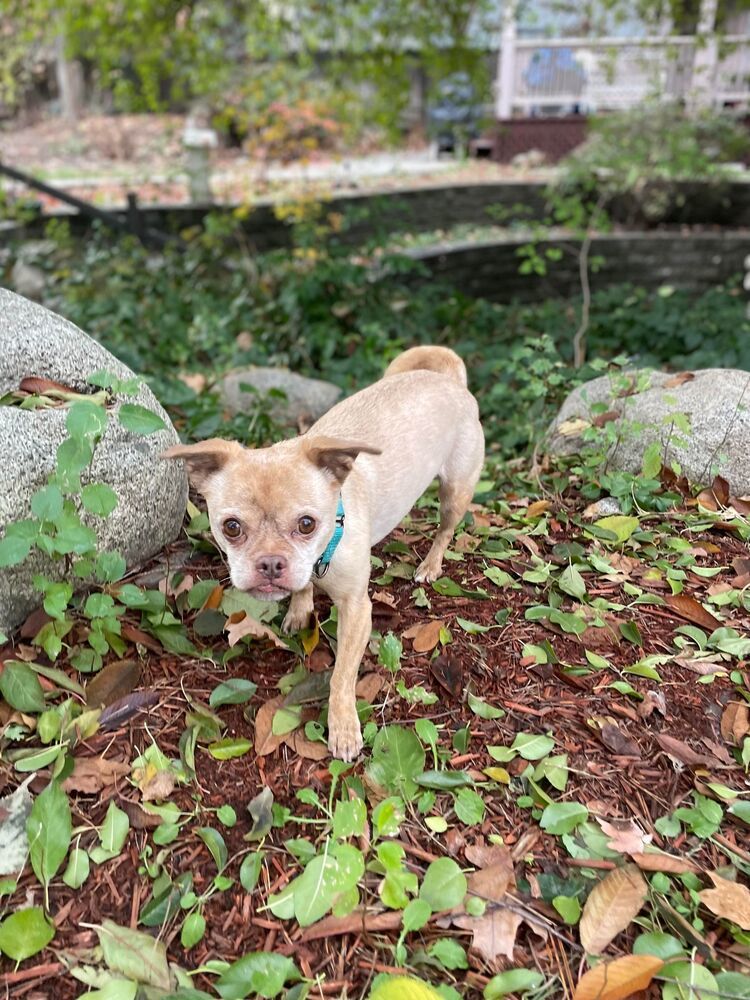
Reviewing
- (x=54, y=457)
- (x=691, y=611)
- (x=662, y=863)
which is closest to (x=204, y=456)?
(x=54, y=457)

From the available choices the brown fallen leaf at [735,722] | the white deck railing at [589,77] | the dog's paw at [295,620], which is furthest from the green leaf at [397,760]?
the white deck railing at [589,77]

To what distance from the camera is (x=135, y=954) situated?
1927 millimetres

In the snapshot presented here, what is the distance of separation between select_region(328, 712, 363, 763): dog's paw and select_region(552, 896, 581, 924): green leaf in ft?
2.41

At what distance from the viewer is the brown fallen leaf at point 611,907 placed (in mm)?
2008

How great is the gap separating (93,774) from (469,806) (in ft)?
3.79

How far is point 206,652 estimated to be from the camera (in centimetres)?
285

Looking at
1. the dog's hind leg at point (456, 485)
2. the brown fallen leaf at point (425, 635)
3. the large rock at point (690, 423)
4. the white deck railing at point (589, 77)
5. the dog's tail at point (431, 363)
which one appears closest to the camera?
the brown fallen leaf at point (425, 635)

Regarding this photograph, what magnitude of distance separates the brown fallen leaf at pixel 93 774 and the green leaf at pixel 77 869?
0.63ft

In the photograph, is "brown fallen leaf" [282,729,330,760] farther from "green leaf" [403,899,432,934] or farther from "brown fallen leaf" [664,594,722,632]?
"brown fallen leaf" [664,594,722,632]

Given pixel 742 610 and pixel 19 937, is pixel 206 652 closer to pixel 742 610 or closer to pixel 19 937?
pixel 19 937

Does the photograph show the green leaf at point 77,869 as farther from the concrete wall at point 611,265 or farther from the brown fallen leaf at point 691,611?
the concrete wall at point 611,265

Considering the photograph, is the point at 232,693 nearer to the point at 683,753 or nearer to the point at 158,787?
the point at 158,787

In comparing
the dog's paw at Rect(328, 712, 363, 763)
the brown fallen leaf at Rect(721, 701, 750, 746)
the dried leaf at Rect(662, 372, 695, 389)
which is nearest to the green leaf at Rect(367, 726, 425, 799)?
the dog's paw at Rect(328, 712, 363, 763)

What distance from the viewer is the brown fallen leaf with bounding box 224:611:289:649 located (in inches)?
112
